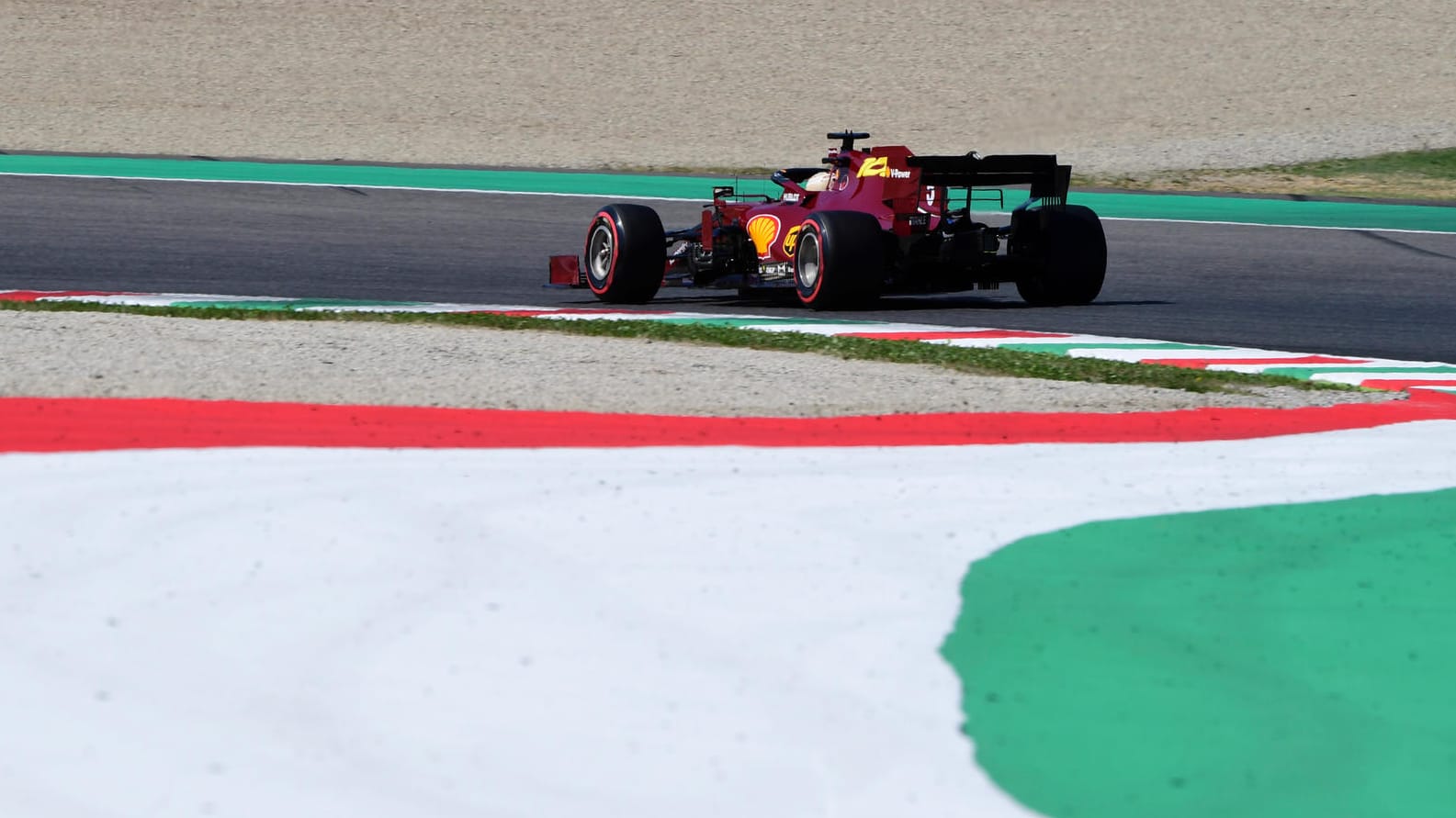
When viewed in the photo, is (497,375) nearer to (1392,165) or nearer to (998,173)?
(998,173)

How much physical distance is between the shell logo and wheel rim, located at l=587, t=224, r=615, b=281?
1007 mm

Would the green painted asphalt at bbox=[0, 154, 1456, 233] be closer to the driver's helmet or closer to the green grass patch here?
the green grass patch

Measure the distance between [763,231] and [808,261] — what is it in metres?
0.64

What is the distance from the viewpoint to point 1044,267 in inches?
533

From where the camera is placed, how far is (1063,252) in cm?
1348

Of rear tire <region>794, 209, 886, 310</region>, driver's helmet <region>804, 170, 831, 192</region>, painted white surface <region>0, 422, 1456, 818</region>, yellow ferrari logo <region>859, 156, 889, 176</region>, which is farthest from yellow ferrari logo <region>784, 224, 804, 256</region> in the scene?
painted white surface <region>0, 422, 1456, 818</region>

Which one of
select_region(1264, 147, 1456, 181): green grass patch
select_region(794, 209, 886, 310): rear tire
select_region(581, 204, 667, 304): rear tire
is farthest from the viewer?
select_region(1264, 147, 1456, 181): green grass patch

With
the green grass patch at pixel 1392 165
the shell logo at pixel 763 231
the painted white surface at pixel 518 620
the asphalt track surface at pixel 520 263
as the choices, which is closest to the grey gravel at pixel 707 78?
the green grass patch at pixel 1392 165

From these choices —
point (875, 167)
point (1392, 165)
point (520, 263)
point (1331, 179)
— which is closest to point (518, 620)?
point (875, 167)

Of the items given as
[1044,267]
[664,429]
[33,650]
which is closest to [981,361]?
[664,429]

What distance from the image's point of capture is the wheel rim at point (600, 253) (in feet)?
45.5

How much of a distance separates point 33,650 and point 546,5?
3871 cm

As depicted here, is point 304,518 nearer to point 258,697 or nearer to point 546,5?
point 258,697

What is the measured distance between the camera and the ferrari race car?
13.0m
